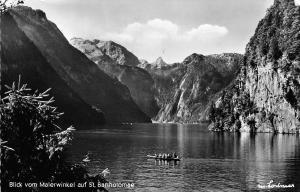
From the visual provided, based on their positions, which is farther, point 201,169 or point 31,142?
point 201,169

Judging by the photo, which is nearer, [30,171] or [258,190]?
[30,171]

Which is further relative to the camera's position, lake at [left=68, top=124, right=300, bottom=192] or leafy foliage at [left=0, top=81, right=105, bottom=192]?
lake at [left=68, top=124, right=300, bottom=192]

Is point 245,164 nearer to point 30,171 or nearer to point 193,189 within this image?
point 193,189

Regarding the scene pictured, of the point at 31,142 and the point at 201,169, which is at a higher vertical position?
the point at 31,142

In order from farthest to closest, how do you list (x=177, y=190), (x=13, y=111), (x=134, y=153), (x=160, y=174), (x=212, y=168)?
(x=134, y=153)
(x=212, y=168)
(x=160, y=174)
(x=177, y=190)
(x=13, y=111)

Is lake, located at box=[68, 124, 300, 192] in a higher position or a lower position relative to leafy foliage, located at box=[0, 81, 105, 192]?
lower

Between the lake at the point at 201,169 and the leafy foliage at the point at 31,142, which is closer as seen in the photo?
the leafy foliage at the point at 31,142

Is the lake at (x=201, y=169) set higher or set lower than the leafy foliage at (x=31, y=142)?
lower

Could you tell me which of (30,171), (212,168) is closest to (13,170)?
(30,171)
